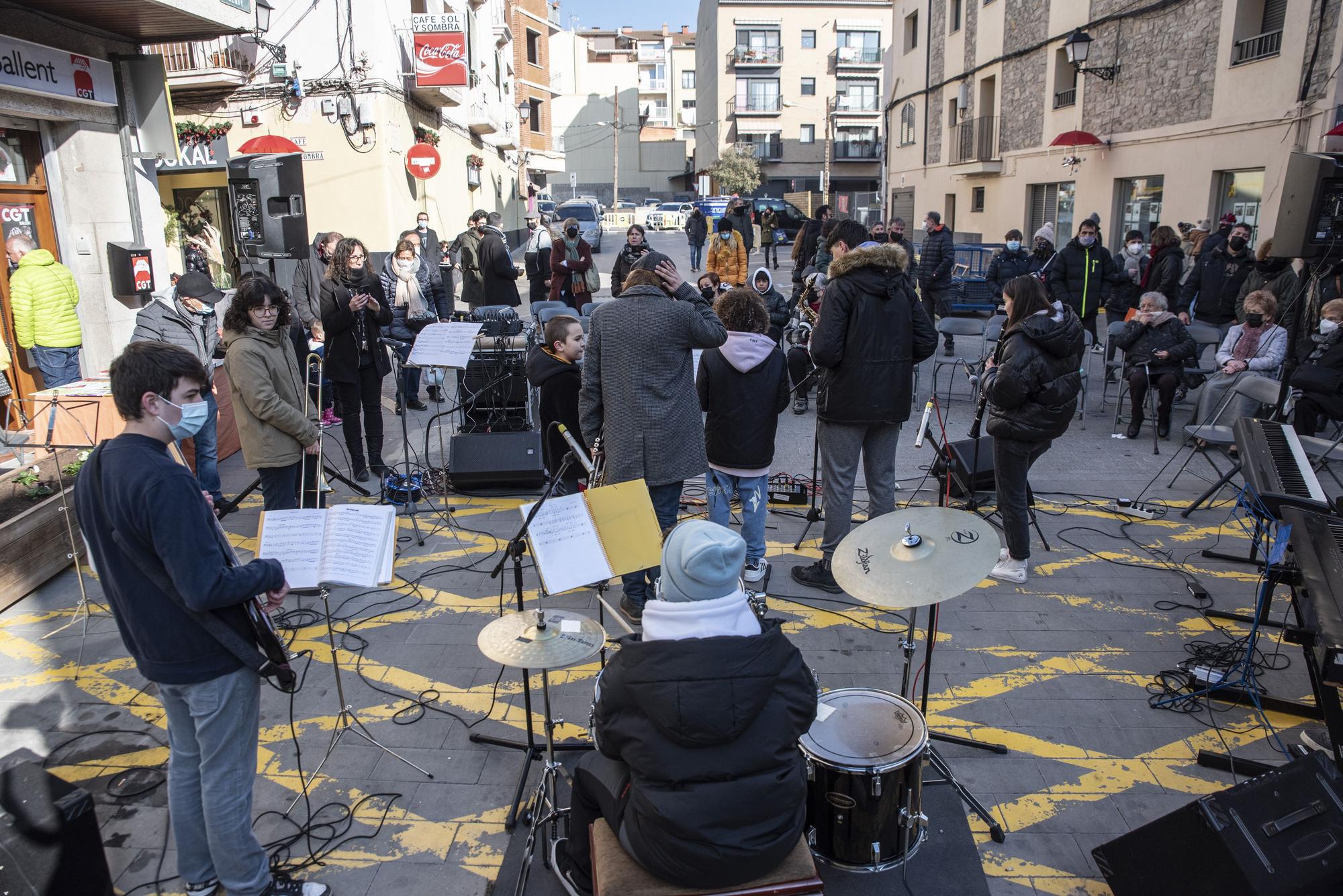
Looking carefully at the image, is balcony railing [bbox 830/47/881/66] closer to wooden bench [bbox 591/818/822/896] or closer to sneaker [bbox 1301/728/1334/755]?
sneaker [bbox 1301/728/1334/755]

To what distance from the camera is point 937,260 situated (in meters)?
12.0

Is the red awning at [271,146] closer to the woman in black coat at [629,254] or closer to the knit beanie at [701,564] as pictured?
the woman in black coat at [629,254]

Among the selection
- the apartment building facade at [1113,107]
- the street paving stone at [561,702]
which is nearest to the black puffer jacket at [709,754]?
the street paving stone at [561,702]

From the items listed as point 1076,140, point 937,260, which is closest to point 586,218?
point 1076,140

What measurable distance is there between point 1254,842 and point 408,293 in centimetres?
886

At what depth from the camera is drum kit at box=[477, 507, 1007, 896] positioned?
3.02 m

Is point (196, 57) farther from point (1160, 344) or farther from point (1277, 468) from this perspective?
point (1277, 468)

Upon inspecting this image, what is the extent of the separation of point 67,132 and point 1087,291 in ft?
38.1

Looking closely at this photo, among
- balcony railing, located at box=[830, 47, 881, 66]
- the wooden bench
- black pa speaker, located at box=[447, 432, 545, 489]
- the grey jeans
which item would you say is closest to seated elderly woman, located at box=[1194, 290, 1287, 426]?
the grey jeans

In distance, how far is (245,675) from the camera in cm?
307

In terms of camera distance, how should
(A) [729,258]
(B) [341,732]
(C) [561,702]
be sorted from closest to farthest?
(B) [341,732], (C) [561,702], (A) [729,258]

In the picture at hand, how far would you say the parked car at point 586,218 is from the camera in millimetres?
28281

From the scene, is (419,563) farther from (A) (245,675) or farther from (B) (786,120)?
(B) (786,120)

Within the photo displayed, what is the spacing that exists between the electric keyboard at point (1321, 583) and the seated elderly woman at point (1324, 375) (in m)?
4.18
